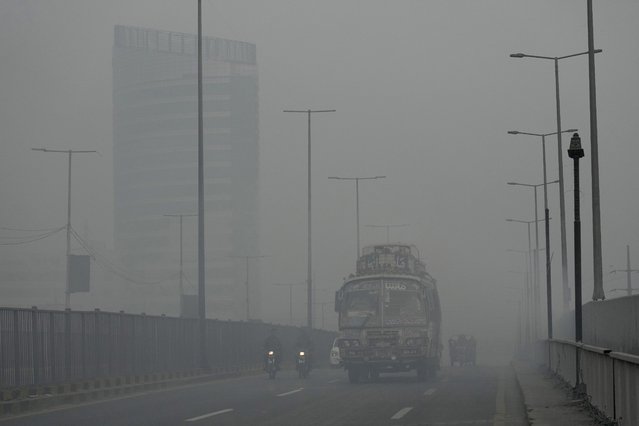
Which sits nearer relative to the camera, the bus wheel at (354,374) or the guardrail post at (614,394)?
the guardrail post at (614,394)

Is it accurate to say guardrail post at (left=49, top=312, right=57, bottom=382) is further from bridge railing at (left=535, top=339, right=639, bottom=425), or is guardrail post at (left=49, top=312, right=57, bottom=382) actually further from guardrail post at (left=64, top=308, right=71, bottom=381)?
bridge railing at (left=535, top=339, right=639, bottom=425)

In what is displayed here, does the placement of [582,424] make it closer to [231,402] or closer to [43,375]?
[231,402]

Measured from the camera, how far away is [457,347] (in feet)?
268

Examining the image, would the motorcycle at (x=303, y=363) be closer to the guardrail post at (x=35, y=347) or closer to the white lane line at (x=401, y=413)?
the guardrail post at (x=35, y=347)

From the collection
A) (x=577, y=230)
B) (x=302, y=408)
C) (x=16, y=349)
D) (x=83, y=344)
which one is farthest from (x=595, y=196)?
(x=16, y=349)

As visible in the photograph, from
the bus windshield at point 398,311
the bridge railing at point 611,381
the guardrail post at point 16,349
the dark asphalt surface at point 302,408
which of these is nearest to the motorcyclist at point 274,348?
the bus windshield at point 398,311

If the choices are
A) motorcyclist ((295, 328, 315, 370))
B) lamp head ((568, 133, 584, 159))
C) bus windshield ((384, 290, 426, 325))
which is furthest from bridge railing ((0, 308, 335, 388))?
lamp head ((568, 133, 584, 159))

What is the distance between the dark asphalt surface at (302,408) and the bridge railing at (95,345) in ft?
5.67

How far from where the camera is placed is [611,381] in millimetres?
15430

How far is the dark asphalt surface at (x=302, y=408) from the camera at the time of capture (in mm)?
19516

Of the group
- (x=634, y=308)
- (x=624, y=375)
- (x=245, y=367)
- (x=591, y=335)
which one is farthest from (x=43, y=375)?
(x=245, y=367)

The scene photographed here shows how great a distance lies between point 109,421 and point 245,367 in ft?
101

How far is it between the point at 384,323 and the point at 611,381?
2083cm

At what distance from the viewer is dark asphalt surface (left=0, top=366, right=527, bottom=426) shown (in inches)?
768
